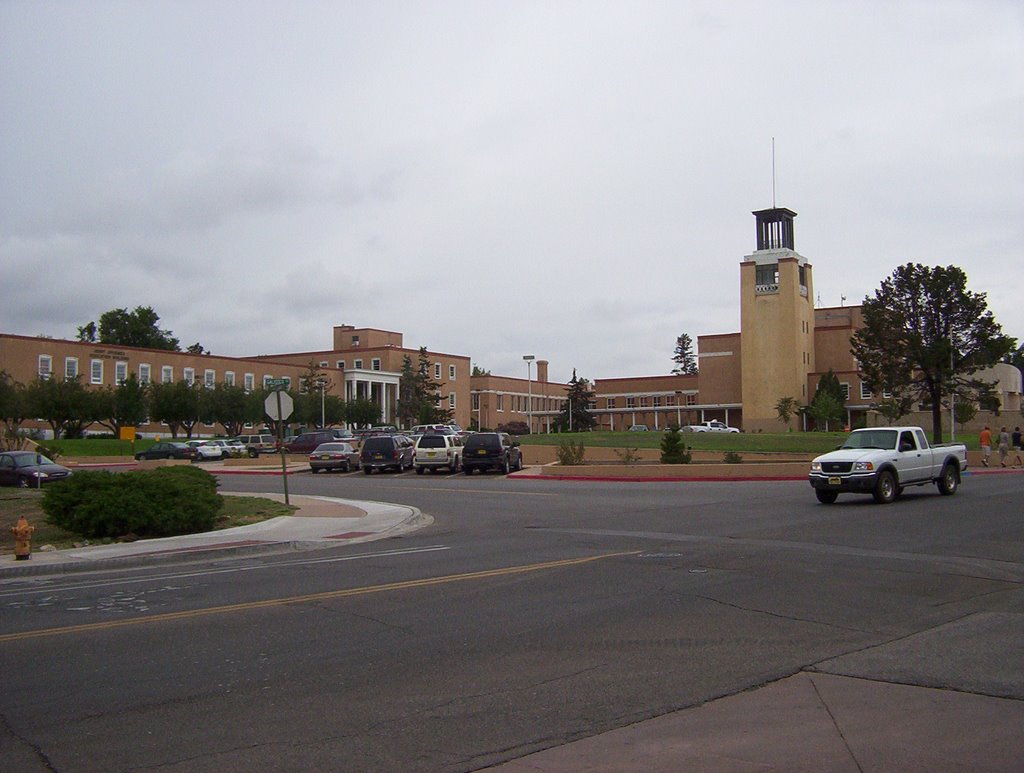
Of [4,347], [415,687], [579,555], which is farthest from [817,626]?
[4,347]

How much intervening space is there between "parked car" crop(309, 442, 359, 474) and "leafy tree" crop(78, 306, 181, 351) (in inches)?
3564

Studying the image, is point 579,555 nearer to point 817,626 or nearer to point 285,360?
point 817,626

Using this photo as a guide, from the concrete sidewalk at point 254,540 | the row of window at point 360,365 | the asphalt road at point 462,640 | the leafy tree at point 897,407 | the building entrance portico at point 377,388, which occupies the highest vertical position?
the row of window at point 360,365

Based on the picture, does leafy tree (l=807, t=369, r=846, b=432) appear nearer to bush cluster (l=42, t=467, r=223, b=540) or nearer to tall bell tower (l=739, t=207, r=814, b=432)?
tall bell tower (l=739, t=207, r=814, b=432)

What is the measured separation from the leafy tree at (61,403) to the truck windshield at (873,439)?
59.8 meters

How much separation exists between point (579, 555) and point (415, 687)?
7.81 meters

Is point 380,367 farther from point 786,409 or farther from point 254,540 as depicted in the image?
point 254,540

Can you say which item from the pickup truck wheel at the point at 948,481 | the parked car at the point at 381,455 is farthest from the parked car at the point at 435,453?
the pickup truck wheel at the point at 948,481

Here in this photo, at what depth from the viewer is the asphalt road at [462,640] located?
21.1 feet

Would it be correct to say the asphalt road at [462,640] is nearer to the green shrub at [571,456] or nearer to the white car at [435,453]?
the green shrub at [571,456]

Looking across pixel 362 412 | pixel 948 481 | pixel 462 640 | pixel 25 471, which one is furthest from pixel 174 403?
pixel 462 640

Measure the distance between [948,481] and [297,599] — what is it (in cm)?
1964

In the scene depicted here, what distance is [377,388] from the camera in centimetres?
11506

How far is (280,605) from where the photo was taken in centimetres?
1108
